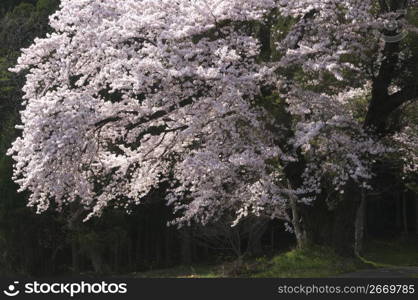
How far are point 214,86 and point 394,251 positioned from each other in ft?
54.7

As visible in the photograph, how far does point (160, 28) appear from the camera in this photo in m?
10.8

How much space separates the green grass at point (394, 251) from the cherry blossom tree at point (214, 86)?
9.96 m

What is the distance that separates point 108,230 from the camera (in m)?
21.5

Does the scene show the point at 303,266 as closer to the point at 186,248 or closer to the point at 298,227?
the point at 298,227

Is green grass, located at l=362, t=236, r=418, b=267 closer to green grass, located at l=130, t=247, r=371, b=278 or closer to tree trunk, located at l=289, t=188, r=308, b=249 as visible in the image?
tree trunk, located at l=289, t=188, r=308, b=249

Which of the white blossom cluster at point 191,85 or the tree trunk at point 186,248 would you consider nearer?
the white blossom cluster at point 191,85

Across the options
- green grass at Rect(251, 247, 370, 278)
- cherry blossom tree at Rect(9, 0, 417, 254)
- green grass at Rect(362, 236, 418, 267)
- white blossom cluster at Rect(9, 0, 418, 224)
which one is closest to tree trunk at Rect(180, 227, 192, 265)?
green grass at Rect(362, 236, 418, 267)

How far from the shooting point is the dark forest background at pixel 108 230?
2156 centimetres

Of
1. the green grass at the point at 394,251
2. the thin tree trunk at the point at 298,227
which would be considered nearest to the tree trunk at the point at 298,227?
the thin tree trunk at the point at 298,227

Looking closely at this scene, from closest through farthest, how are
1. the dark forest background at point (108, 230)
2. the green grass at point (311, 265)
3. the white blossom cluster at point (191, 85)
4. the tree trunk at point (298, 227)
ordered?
the white blossom cluster at point (191, 85)
the green grass at point (311, 265)
the tree trunk at point (298, 227)
the dark forest background at point (108, 230)

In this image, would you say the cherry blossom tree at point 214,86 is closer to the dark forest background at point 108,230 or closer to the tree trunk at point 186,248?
the dark forest background at point 108,230

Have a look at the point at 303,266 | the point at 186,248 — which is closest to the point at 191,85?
the point at 303,266

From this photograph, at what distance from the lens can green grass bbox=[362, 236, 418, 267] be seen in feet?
71.0

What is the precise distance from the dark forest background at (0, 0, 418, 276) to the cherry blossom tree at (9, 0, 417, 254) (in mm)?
6402
